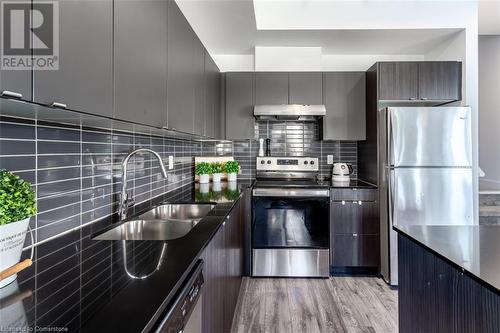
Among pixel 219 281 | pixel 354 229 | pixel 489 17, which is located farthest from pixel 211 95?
pixel 489 17

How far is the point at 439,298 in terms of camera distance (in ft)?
3.96

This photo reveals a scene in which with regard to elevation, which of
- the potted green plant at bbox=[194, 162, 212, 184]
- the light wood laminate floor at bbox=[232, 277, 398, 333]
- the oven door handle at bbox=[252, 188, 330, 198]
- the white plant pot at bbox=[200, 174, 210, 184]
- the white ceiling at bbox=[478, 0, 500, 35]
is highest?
the white ceiling at bbox=[478, 0, 500, 35]

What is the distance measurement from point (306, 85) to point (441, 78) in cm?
131

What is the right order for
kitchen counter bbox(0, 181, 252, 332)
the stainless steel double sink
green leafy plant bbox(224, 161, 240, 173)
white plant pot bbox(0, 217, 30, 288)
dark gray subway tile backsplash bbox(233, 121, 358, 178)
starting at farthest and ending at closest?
1. dark gray subway tile backsplash bbox(233, 121, 358, 178)
2. green leafy plant bbox(224, 161, 240, 173)
3. the stainless steel double sink
4. white plant pot bbox(0, 217, 30, 288)
5. kitchen counter bbox(0, 181, 252, 332)

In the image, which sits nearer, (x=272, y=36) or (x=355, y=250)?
(x=355, y=250)

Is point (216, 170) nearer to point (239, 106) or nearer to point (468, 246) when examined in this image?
point (239, 106)

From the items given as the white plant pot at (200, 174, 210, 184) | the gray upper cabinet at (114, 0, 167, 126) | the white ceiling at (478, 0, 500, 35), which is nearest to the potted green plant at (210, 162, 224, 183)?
the white plant pot at (200, 174, 210, 184)

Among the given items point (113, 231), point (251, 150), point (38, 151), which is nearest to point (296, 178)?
point (251, 150)

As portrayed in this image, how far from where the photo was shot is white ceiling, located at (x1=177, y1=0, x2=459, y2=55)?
8.26 ft

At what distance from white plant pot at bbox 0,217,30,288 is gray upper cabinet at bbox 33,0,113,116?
33 centimetres

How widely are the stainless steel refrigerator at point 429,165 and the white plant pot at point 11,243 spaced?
265 cm

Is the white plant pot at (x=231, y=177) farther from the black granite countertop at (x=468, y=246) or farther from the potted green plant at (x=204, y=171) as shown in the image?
the black granite countertop at (x=468, y=246)

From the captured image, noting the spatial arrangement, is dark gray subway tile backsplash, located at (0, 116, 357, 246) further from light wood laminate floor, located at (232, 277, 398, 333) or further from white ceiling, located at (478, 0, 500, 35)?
white ceiling, located at (478, 0, 500, 35)

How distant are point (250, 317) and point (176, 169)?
1.36m
